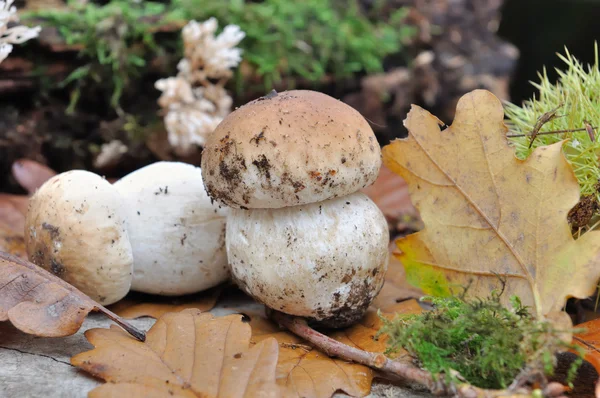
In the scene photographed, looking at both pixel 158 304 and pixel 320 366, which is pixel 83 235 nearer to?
pixel 158 304

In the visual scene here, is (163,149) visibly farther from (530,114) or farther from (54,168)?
(530,114)

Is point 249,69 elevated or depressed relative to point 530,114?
depressed

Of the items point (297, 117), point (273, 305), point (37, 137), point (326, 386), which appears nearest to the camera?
point (326, 386)

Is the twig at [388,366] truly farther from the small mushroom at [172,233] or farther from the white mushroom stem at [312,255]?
the small mushroom at [172,233]

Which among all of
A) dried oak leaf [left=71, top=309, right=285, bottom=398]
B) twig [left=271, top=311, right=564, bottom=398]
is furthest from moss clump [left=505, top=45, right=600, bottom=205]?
dried oak leaf [left=71, top=309, right=285, bottom=398]

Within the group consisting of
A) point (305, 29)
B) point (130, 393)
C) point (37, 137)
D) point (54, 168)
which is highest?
point (305, 29)

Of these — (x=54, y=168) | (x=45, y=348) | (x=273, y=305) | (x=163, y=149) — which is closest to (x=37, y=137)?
(x=54, y=168)
